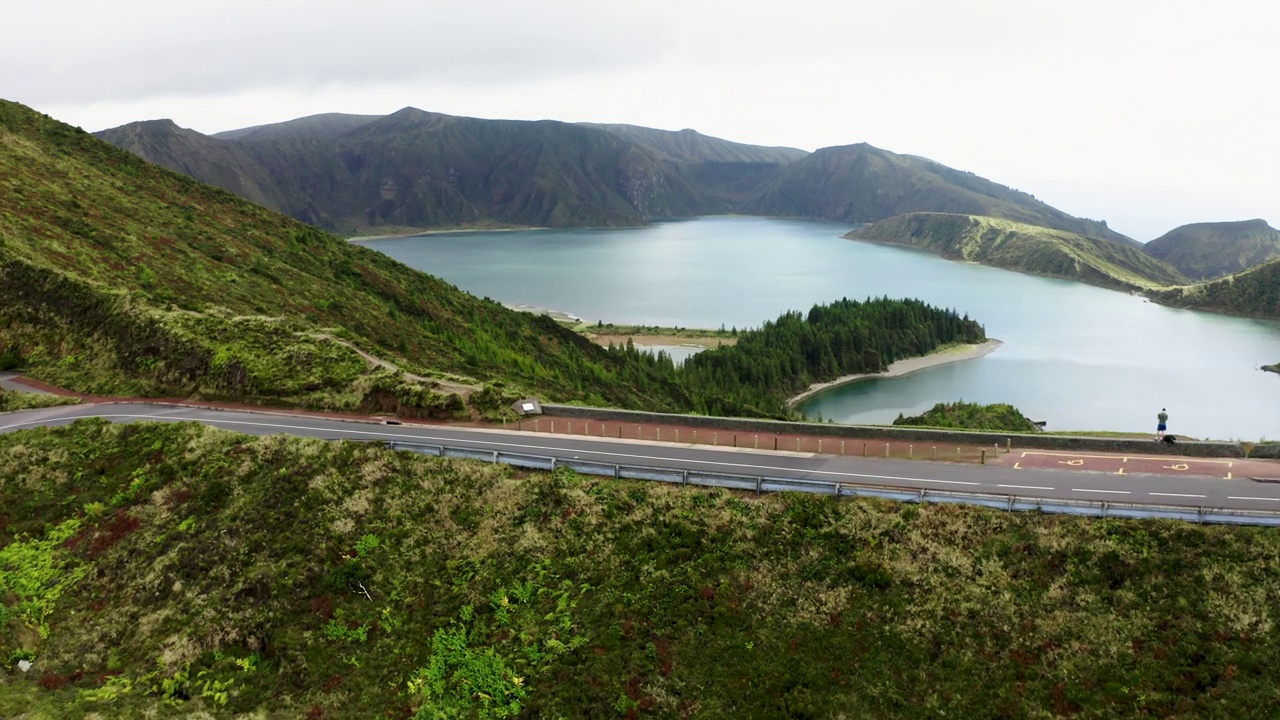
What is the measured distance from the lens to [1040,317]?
15600cm

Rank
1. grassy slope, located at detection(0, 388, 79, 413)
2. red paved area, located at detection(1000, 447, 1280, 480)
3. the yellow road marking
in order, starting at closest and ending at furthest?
red paved area, located at detection(1000, 447, 1280, 480) < the yellow road marking < grassy slope, located at detection(0, 388, 79, 413)

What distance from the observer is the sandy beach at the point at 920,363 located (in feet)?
334

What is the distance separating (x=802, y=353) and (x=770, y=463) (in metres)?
82.3

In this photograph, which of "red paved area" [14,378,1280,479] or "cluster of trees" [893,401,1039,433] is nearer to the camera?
"red paved area" [14,378,1280,479]

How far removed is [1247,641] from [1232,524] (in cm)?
420

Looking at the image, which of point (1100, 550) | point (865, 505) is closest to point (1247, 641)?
point (1100, 550)

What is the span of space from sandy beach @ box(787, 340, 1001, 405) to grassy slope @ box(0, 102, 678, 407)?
112 feet

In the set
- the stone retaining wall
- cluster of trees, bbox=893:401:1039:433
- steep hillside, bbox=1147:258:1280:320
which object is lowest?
cluster of trees, bbox=893:401:1039:433

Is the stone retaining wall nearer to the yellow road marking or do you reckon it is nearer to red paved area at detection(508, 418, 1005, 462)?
red paved area at detection(508, 418, 1005, 462)

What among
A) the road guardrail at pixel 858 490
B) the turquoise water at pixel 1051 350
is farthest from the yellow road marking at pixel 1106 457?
the turquoise water at pixel 1051 350

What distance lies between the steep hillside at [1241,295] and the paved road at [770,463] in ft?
613

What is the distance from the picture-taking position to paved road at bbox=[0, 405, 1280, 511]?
889 inches

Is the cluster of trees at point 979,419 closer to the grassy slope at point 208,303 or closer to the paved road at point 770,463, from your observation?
the grassy slope at point 208,303

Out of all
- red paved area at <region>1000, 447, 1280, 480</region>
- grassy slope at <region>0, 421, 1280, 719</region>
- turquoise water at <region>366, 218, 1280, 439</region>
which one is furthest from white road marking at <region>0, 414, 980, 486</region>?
turquoise water at <region>366, 218, 1280, 439</region>
